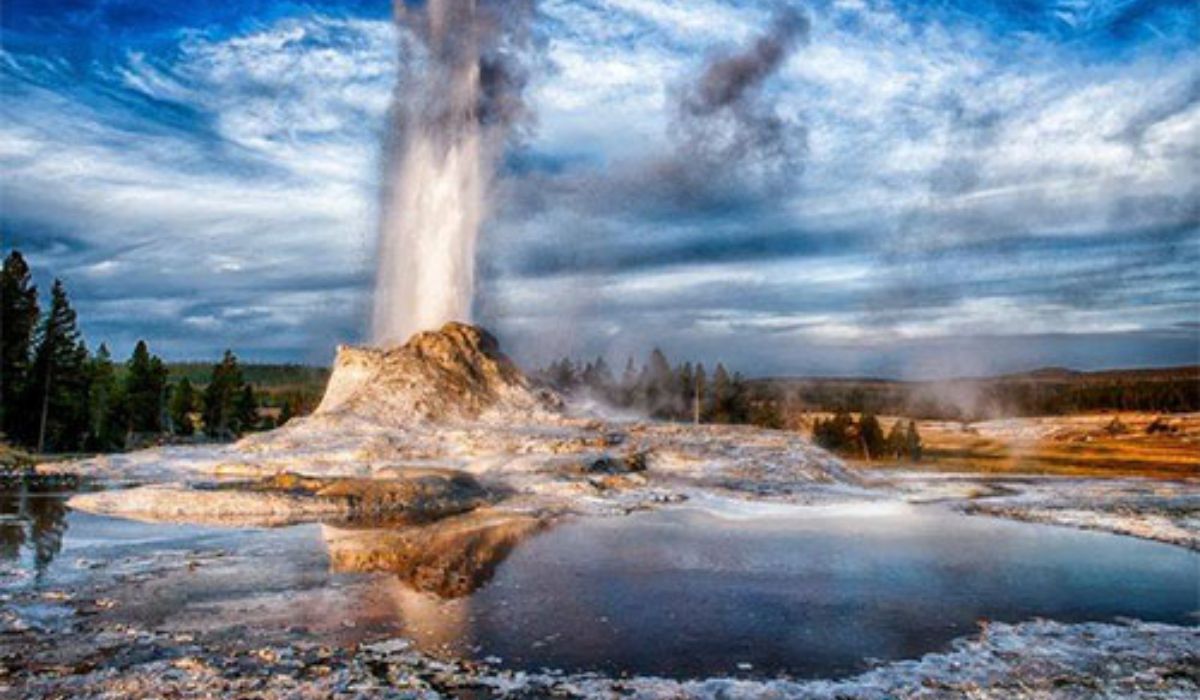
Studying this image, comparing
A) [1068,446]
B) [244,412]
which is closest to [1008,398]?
[1068,446]

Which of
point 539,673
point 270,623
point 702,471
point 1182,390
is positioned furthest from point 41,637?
point 1182,390

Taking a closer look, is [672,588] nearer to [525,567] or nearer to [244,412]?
[525,567]

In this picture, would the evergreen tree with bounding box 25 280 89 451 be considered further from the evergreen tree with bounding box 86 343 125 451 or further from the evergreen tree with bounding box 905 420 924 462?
the evergreen tree with bounding box 905 420 924 462

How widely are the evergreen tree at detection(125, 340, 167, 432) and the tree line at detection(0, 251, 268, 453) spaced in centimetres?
8

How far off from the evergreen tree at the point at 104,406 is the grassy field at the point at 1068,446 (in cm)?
5493

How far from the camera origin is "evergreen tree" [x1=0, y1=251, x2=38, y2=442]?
57.7 m

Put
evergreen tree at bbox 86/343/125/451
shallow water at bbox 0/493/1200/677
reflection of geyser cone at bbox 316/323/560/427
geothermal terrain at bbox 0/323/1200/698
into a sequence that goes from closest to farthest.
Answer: geothermal terrain at bbox 0/323/1200/698, shallow water at bbox 0/493/1200/677, reflection of geyser cone at bbox 316/323/560/427, evergreen tree at bbox 86/343/125/451

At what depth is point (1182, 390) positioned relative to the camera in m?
109

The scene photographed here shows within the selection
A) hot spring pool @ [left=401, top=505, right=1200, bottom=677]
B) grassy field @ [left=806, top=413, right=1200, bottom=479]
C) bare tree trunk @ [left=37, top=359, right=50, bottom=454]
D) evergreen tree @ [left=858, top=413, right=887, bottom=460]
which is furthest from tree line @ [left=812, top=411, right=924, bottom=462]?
bare tree trunk @ [left=37, top=359, right=50, bottom=454]

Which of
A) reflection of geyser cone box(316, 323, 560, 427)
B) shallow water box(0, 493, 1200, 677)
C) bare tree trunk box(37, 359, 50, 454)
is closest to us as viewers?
shallow water box(0, 493, 1200, 677)

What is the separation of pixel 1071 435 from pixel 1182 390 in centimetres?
2927

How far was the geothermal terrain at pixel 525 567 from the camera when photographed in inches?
445

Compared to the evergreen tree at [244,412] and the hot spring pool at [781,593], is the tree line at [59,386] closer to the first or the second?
the evergreen tree at [244,412]

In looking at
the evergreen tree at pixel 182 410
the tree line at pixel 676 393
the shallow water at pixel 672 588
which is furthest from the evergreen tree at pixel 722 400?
the shallow water at pixel 672 588
